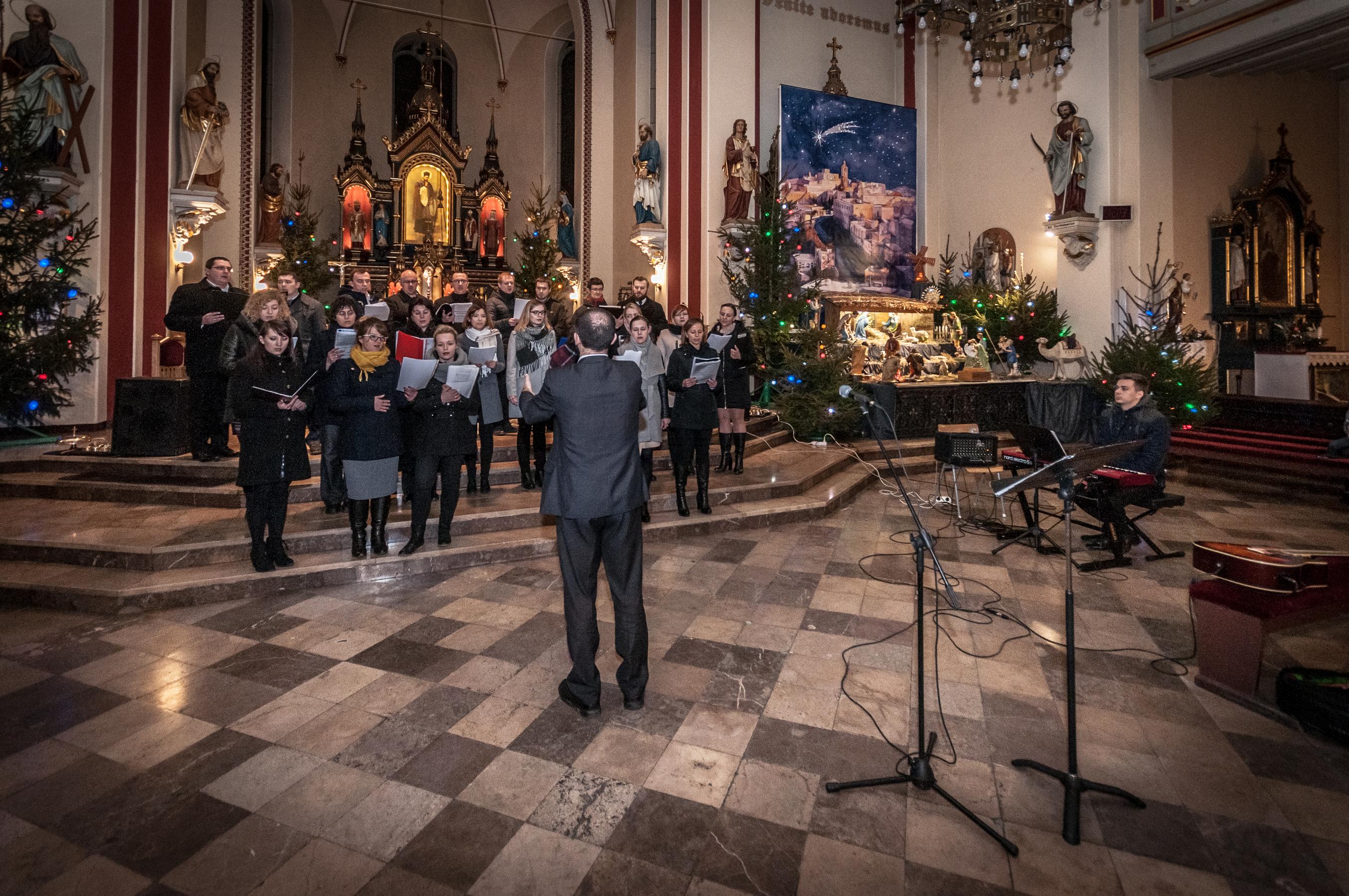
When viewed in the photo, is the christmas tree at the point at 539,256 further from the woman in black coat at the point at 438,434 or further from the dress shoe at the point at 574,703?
the dress shoe at the point at 574,703

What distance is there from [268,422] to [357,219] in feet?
44.6

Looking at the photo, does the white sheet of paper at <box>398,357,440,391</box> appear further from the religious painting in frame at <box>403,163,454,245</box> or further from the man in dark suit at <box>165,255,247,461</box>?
the religious painting in frame at <box>403,163,454,245</box>

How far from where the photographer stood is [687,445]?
612 centimetres

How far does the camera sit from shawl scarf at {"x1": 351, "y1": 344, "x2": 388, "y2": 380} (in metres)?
4.45

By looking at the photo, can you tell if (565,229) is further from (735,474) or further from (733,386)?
(735,474)

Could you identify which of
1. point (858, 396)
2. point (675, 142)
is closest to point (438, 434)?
point (858, 396)

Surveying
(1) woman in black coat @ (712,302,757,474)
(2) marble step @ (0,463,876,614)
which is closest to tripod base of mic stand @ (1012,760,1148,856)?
(2) marble step @ (0,463,876,614)

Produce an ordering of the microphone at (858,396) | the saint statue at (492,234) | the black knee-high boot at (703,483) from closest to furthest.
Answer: the microphone at (858,396) → the black knee-high boot at (703,483) → the saint statue at (492,234)

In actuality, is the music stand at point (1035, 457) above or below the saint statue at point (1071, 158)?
below

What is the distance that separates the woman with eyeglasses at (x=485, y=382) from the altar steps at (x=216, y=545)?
238 mm

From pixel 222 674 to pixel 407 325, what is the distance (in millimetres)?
3639

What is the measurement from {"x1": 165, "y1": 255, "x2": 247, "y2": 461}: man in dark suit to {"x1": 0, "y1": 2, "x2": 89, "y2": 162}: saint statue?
12.1ft

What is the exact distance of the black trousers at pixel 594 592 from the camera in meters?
3.01

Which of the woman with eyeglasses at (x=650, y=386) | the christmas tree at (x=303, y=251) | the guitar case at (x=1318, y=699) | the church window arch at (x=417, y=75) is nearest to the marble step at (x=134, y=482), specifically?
the woman with eyeglasses at (x=650, y=386)
